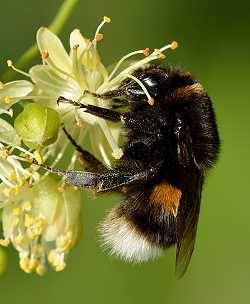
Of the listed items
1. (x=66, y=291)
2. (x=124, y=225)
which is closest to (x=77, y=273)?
(x=66, y=291)

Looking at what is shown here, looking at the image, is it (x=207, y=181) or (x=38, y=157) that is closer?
(x=38, y=157)

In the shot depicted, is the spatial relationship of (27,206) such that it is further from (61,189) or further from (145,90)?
(145,90)

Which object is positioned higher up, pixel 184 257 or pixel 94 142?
pixel 94 142

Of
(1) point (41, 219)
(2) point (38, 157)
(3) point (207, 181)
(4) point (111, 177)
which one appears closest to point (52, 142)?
(2) point (38, 157)

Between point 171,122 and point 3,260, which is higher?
point 171,122

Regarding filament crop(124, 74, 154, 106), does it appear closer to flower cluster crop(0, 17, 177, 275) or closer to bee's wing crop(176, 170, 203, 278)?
flower cluster crop(0, 17, 177, 275)

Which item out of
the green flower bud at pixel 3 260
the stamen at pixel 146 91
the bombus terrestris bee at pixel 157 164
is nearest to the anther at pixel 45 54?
the bombus terrestris bee at pixel 157 164

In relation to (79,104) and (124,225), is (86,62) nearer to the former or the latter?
(79,104)
